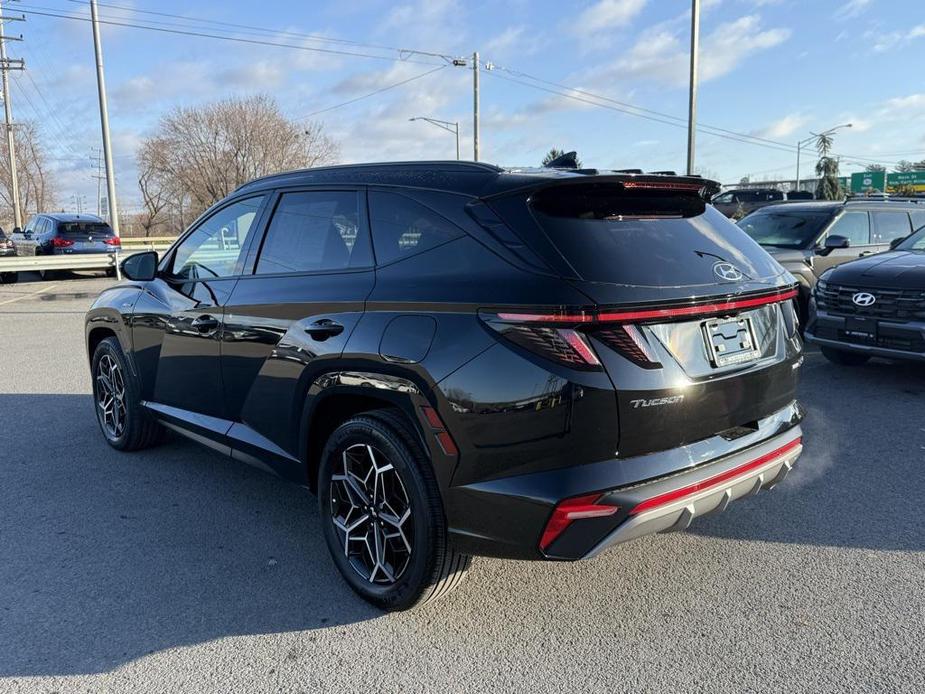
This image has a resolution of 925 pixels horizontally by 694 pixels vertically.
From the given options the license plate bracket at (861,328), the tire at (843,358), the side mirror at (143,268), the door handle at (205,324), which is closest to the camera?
the door handle at (205,324)

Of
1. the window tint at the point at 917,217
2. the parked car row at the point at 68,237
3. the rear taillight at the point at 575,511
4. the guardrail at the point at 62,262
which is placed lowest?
the rear taillight at the point at 575,511

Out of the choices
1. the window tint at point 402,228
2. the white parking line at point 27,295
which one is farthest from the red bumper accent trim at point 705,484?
the white parking line at point 27,295

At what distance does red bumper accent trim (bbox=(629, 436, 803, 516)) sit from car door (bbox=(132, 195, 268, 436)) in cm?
238

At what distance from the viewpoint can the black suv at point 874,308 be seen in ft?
20.9

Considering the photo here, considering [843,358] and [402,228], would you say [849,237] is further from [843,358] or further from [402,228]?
[402,228]

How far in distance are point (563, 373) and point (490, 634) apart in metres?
1.20

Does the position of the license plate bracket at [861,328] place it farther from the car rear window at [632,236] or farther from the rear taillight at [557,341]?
the rear taillight at [557,341]

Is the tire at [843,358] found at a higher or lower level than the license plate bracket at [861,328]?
lower

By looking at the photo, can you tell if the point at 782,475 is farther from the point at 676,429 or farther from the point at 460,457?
the point at 460,457

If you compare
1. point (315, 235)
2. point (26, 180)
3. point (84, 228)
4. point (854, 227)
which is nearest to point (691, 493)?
point (315, 235)

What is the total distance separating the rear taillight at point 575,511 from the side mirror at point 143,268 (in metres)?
3.34

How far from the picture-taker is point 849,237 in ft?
31.9

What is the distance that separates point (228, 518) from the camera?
4059 millimetres

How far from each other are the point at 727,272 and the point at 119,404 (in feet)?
13.9
